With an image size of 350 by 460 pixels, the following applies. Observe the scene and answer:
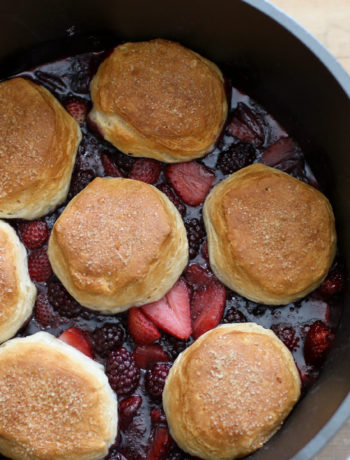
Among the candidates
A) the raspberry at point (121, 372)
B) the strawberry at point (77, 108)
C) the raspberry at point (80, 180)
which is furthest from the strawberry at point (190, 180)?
the raspberry at point (121, 372)

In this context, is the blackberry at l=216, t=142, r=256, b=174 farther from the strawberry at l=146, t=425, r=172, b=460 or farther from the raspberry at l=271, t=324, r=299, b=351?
the strawberry at l=146, t=425, r=172, b=460

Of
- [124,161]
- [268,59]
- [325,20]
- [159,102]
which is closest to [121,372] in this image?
[124,161]

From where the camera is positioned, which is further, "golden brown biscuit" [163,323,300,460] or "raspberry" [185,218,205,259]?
"raspberry" [185,218,205,259]

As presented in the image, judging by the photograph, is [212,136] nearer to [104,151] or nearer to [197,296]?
[104,151]

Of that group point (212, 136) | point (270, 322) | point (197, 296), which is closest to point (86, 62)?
point (212, 136)

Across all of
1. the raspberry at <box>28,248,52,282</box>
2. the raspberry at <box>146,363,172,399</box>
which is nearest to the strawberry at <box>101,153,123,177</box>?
the raspberry at <box>28,248,52,282</box>

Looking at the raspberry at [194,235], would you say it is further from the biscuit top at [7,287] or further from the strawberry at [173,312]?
the biscuit top at [7,287]
